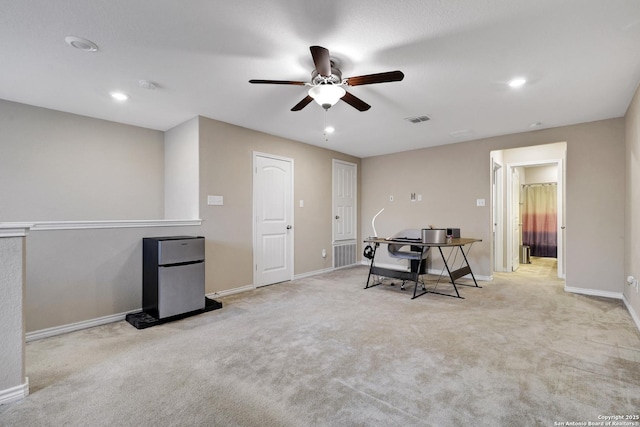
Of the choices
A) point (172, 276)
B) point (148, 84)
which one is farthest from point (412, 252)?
point (148, 84)

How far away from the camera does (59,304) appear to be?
109 inches

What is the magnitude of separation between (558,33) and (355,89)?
1.58 m

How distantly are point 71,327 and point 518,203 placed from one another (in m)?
7.81

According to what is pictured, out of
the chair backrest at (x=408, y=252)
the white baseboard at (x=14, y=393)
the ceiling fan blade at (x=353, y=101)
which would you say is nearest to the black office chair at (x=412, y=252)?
the chair backrest at (x=408, y=252)

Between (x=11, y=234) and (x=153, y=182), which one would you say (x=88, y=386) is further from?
(x=153, y=182)

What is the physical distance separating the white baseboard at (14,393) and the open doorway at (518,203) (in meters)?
5.89

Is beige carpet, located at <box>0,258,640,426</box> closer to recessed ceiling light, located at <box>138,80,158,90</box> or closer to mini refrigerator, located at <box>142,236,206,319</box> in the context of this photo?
mini refrigerator, located at <box>142,236,206,319</box>

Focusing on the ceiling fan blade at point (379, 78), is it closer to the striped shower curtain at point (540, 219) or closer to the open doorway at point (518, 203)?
the open doorway at point (518, 203)

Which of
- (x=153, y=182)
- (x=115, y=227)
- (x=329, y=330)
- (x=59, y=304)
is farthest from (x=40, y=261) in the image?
(x=329, y=330)

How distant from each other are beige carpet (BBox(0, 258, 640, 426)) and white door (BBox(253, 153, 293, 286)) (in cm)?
117

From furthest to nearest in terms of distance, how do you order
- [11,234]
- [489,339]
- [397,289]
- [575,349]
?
[397,289] → [489,339] → [575,349] → [11,234]

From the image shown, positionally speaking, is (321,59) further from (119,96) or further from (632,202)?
(632,202)

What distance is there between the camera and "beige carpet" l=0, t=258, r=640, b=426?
63.0 inches

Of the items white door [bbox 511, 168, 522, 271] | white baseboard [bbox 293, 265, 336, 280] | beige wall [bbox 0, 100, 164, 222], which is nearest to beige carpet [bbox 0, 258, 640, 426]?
white baseboard [bbox 293, 265, 336, 280]
